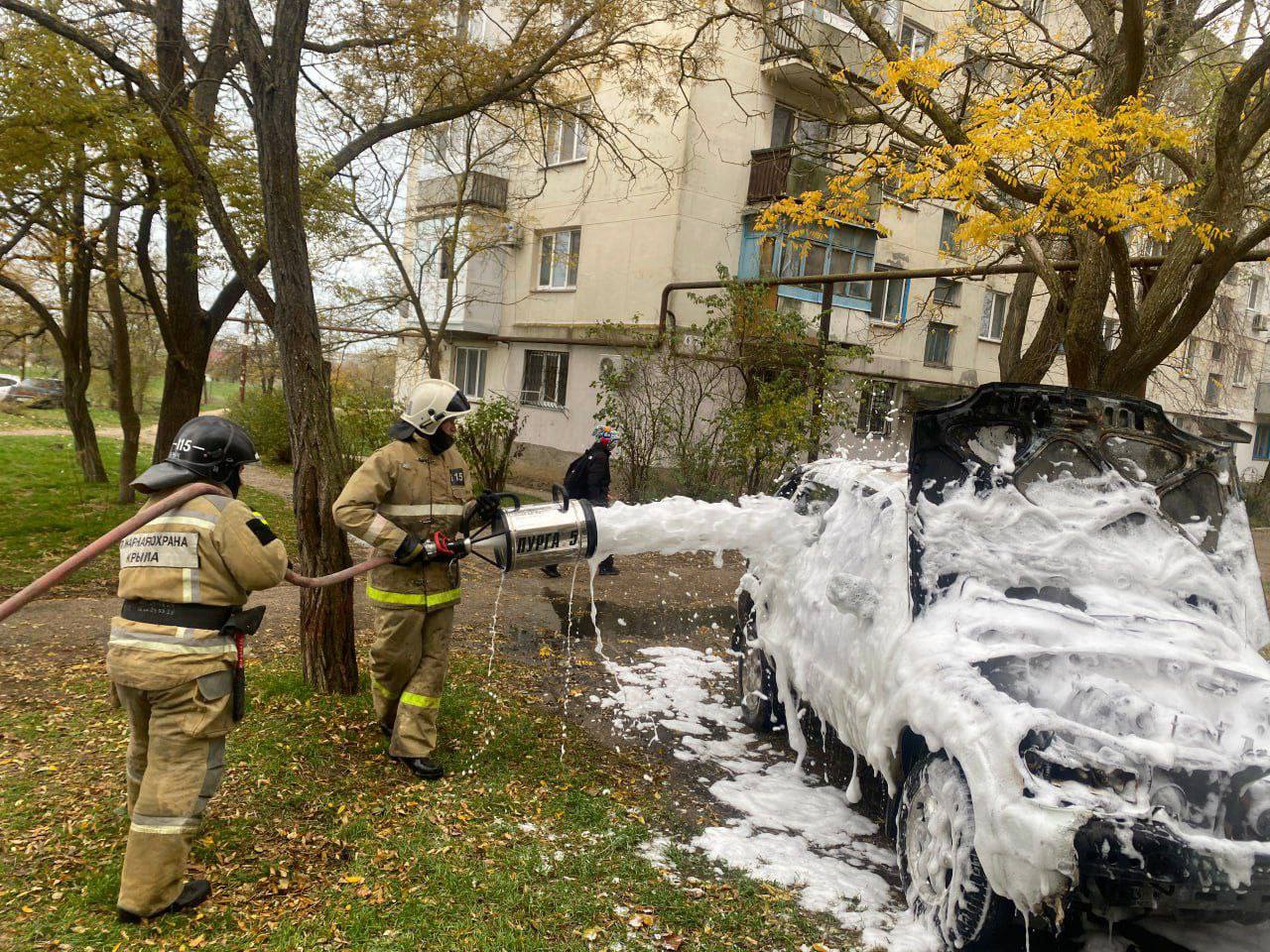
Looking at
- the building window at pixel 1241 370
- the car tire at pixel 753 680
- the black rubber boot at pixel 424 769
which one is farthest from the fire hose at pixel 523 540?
the building window at pixel 1241 370

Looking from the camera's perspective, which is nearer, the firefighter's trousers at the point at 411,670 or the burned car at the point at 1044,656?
the burned car at the point at 1044,656

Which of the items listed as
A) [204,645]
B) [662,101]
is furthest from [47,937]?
[662,101]

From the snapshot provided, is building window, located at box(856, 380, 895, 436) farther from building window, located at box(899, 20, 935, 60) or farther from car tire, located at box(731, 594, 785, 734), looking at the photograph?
building window, located at box(899, 20, 935, 60)

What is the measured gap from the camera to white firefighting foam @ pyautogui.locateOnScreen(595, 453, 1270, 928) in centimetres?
272

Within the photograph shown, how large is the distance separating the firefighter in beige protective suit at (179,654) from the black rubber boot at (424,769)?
1131 millimetres

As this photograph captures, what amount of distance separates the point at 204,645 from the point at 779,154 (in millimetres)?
16048

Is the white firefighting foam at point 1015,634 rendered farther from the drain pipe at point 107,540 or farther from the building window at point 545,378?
the building window at point 545,378

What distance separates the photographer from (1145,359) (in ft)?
22.0

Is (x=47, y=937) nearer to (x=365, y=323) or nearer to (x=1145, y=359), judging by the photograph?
(x=1145, y=359)

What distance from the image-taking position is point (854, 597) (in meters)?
3.72

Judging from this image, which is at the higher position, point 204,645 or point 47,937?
point 204,645

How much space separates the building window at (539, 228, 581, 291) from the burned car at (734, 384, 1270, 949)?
52.1ft

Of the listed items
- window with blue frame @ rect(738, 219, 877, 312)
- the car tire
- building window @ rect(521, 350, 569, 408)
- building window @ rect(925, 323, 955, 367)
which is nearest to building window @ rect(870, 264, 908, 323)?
window with blue frame @ rect(738, 219, 877, 312)

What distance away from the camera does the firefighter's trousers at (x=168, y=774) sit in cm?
301
